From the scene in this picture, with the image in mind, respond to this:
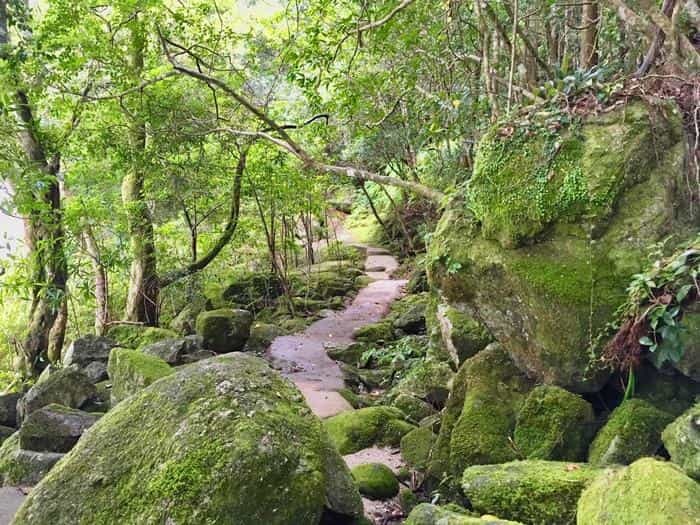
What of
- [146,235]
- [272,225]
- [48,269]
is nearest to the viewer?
[48,269]

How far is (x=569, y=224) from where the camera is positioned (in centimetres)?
401

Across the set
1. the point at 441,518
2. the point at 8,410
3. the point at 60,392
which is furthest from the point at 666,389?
the point at 8,410

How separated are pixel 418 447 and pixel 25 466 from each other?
354 cm

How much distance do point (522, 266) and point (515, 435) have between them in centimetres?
128

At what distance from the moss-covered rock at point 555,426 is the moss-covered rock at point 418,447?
1.12 m

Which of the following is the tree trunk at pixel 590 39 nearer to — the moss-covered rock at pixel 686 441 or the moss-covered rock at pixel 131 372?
the moss-covered rock at pixel 686 441

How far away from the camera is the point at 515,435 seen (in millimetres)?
4031

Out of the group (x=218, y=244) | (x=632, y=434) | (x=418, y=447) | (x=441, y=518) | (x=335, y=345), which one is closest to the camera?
(x=441, y=518)

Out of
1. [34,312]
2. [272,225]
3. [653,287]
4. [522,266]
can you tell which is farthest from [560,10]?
[34,312]

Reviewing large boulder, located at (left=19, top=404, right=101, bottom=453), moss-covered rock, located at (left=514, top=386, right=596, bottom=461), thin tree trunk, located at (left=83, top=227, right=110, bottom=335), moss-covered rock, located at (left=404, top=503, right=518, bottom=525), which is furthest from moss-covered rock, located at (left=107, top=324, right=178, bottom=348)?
moss-covered rock, located at (left=404, top=503, right=518, bottom=525)

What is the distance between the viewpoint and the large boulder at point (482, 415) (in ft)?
13.5

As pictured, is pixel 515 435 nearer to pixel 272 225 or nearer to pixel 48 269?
pixel 48 269

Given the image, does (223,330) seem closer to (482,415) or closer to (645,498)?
(482,415)

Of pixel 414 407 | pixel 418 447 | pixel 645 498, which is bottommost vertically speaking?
pixel 414 407
